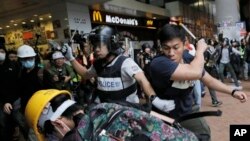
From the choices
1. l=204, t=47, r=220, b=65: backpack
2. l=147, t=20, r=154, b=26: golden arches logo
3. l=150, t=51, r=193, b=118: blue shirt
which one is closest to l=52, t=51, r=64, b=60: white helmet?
l=150, t=51, r=193, b=118: blue shirt

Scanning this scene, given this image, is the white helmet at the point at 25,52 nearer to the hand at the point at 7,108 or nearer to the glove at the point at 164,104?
the hand at the point at 7,108

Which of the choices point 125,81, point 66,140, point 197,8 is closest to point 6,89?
point 125,81

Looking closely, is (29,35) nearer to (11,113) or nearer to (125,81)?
(11,113)

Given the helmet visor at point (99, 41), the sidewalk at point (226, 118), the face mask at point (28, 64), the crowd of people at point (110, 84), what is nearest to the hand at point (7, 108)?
the crowd of people at point (110, 84)

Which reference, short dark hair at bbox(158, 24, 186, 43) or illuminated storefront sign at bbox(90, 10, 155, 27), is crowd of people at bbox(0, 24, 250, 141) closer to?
short dark hair at bbox(158, 24, 186, 43)

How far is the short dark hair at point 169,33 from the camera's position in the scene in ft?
7.70

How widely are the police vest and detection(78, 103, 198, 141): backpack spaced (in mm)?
1217

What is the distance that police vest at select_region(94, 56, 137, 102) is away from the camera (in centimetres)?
282

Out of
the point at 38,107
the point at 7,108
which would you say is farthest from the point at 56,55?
the point at 38,107

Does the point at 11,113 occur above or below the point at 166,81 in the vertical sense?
below

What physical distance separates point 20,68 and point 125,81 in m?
2.49

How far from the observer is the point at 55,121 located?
176cm

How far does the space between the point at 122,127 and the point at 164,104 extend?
891 mm

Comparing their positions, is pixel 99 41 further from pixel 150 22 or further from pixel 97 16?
pixel 150 22
